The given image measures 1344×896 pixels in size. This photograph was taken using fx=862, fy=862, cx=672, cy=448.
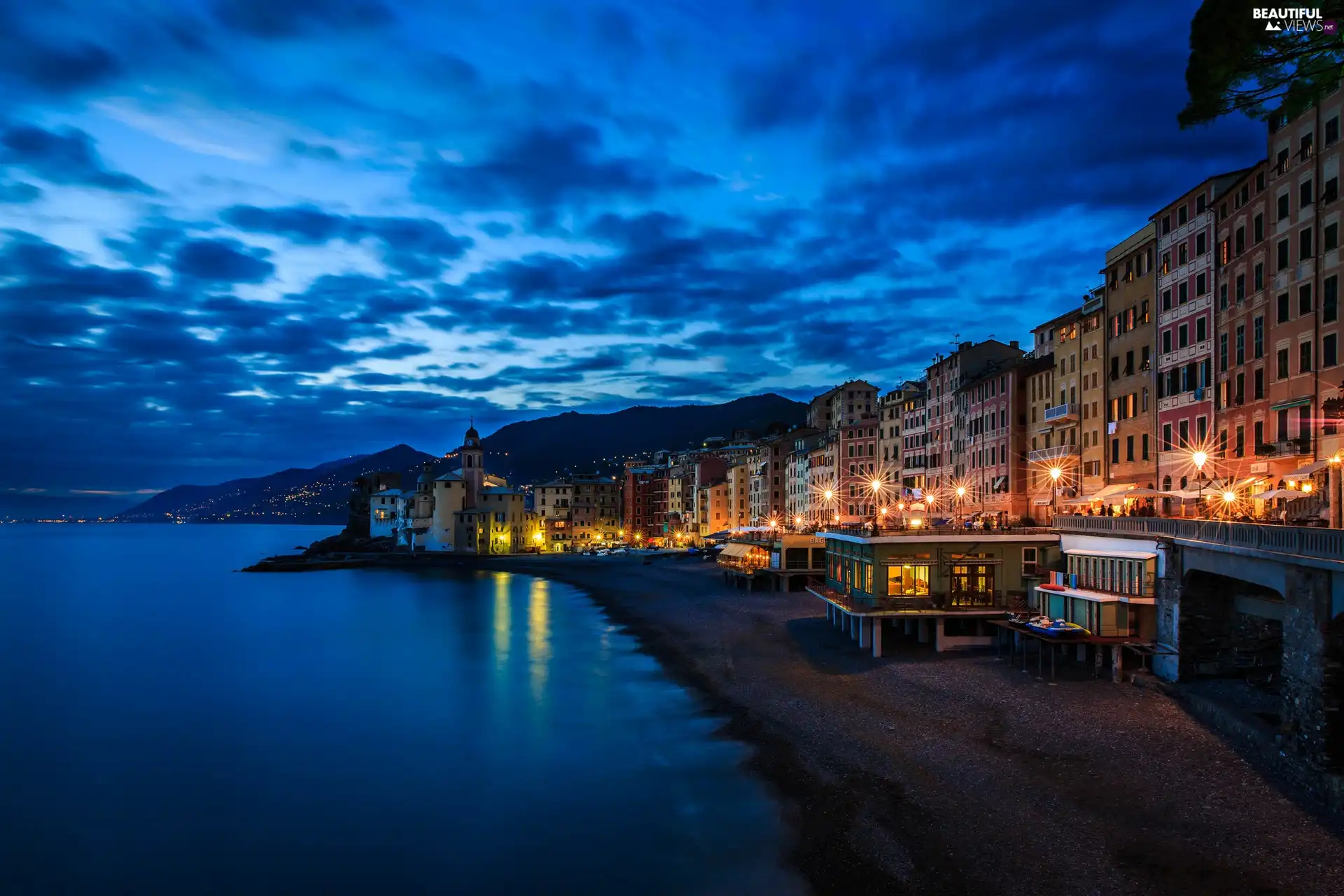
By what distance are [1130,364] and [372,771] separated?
167 feet

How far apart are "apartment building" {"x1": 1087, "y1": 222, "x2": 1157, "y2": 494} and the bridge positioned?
11.4 metres

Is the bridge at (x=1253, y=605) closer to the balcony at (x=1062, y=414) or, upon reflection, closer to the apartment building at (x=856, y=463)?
the balcony at (x=1062, y=414)

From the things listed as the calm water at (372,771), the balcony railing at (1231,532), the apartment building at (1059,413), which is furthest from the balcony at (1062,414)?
the calm water at (372,771)

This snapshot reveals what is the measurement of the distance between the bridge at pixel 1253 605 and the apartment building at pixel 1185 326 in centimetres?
944

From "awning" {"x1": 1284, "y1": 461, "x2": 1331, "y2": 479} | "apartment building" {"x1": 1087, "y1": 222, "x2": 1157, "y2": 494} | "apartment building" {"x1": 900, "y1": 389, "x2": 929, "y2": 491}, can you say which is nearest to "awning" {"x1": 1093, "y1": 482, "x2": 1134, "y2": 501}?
"apartment building" {"x1": 1087, "y1": 222, "x2": 1157, "y2": 494}

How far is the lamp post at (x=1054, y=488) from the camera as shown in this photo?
199ft

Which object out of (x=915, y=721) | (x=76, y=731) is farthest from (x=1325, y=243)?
(x=76, y=731)

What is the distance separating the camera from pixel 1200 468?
154ft

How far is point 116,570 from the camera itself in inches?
6457

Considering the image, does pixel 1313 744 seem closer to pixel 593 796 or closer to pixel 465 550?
pixel 593 796

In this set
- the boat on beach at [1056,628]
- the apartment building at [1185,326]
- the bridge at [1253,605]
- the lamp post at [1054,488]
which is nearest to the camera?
the bridge at [1253,605]

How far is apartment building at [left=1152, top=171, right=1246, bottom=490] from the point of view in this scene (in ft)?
156

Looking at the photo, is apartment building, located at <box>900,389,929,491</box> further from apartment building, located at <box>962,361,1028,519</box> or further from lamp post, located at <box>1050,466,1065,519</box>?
lamp post, located at <box>1050,466,1065,519</box>

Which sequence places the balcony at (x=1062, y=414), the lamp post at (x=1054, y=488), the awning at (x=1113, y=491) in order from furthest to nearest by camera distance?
the balcony at (x=1062, y=414), the lamp post at (x=1054, y=488), the awning at (x=1113, y=491)
